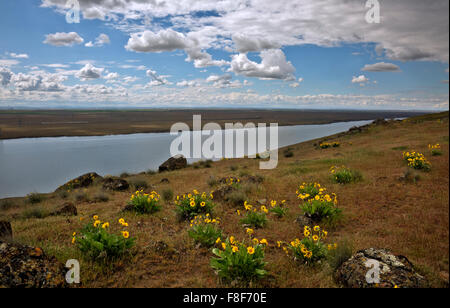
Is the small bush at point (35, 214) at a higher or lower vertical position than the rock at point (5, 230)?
lower

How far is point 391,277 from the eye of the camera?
345 centimetres

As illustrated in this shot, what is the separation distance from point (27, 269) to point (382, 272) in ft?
16.2

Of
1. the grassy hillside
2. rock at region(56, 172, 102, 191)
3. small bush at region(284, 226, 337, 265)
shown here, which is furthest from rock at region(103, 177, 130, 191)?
small bush at region(284, 226, 337, 265)

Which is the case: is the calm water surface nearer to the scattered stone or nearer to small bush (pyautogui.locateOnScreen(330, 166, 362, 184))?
the scattered stone

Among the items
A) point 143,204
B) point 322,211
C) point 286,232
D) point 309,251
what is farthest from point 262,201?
point 309,251

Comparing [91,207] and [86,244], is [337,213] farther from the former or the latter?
[91,207]

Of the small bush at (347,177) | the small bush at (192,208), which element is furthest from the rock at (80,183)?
the small bush at (347,177)

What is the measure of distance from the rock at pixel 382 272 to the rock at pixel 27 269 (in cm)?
415

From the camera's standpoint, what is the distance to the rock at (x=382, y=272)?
135 inches

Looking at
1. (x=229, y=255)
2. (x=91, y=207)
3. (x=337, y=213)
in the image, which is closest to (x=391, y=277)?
(x=229, y=255)

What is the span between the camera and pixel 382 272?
3.52m

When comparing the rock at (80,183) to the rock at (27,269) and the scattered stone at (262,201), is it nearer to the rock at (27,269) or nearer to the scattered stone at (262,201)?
the scattered stone at (262,201)

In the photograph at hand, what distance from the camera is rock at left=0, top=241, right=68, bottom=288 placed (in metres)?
3.16
